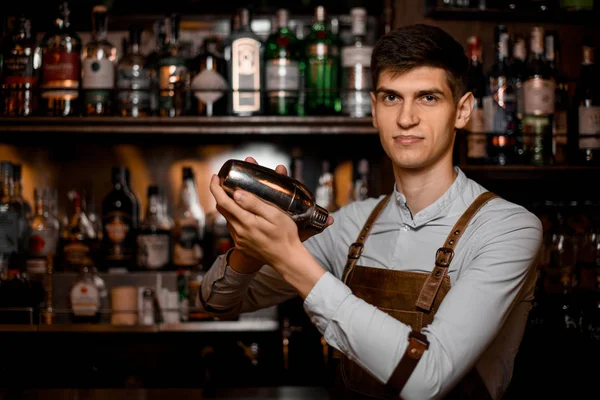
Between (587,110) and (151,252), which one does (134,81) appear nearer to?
(151,252)

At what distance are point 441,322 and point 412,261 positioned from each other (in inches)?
11.2

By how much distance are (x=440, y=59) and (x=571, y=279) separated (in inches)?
34.1

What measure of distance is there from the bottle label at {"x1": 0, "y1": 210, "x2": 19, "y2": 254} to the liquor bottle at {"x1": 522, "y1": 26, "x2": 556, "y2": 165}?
4.55 feet

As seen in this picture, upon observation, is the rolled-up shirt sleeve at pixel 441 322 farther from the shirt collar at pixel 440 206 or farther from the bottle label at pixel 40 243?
the bottle label at pixel 40 243

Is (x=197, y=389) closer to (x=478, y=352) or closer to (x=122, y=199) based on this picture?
(x=122, y=199)

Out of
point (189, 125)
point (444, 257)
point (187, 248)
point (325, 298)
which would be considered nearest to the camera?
point (325, 298)

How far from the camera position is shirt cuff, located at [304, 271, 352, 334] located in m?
0.98

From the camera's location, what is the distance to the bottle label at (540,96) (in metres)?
1.72

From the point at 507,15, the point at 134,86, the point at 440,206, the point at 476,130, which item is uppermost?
the point at 507,15

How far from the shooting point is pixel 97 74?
5.66ft

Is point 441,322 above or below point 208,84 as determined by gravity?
below

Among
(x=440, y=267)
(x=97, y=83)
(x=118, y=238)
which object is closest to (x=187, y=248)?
(x=118, y=238)

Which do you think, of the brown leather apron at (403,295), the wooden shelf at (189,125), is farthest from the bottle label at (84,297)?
the brown leather apron at (403,295)

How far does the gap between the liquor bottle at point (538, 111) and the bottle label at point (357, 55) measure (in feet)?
1.39
